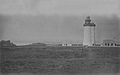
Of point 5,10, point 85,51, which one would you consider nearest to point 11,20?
point 5,10

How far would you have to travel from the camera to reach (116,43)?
4004 mm

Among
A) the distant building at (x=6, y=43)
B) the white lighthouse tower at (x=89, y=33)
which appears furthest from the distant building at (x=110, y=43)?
the distant building at (x=6, y=43)

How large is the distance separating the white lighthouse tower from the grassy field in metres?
0.11

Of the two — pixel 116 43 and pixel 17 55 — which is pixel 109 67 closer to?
pixel 116 43

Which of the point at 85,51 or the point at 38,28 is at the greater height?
the point at 38,28

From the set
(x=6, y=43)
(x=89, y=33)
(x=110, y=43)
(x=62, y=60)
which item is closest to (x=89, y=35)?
(x=89, y=33)

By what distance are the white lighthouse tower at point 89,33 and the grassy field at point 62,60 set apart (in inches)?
4.4

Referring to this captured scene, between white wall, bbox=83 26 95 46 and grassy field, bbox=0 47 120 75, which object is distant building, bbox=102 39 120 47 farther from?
white wall, bbox=83 26 95 46

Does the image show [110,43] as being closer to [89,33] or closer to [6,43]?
[89,33]

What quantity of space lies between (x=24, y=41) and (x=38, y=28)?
0.36 m

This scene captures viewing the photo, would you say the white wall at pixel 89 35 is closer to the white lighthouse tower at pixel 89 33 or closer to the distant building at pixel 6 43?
the white lighthouse tower at pixel 89 33

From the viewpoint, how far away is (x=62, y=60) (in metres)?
4.00

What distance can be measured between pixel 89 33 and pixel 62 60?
69cm

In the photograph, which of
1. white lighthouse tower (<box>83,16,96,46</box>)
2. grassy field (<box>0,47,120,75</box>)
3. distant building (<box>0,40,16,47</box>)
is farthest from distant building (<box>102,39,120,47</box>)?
distant building (<box>0,40,16,47</box>)
